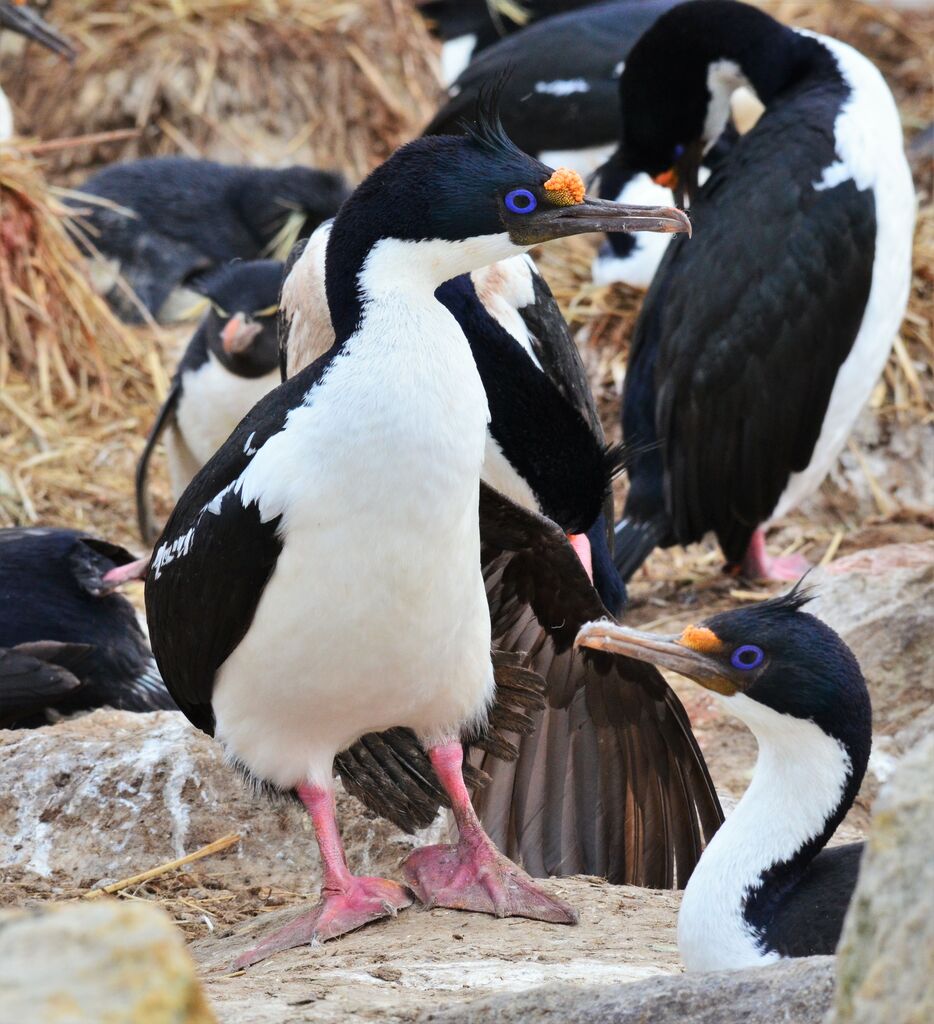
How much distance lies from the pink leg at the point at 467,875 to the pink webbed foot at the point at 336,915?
0.08m

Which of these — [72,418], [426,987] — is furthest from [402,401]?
[72,418]

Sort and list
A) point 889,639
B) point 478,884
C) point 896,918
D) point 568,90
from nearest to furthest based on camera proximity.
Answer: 1. point 896,918
2. point 478,884
3. point 889,639
4. point 568,90

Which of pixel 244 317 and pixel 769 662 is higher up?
pixel 769 662

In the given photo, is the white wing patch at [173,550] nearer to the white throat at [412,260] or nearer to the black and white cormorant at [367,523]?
the black and white cormorant at [367,523]

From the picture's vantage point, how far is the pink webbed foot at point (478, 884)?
12.5 ft

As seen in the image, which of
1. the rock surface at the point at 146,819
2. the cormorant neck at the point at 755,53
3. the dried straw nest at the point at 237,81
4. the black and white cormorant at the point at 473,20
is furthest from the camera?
the black and white cormorant at the point at 473,20

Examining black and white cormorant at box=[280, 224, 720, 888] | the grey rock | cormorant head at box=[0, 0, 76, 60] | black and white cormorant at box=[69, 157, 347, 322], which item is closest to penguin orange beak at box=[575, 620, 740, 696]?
black and white cormorant at box=[280, 224, 720, 888]

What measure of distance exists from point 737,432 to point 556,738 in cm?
241

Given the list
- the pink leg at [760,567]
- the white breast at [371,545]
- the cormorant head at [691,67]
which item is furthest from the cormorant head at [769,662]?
the cormorant head at [691,67]

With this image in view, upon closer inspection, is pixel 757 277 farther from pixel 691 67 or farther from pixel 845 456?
pixel 845 456

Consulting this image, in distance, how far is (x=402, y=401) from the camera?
11.1ft

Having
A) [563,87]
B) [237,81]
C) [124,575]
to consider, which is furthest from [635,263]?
[237,81]

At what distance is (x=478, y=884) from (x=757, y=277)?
124 inches

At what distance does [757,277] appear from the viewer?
6.42 meters
